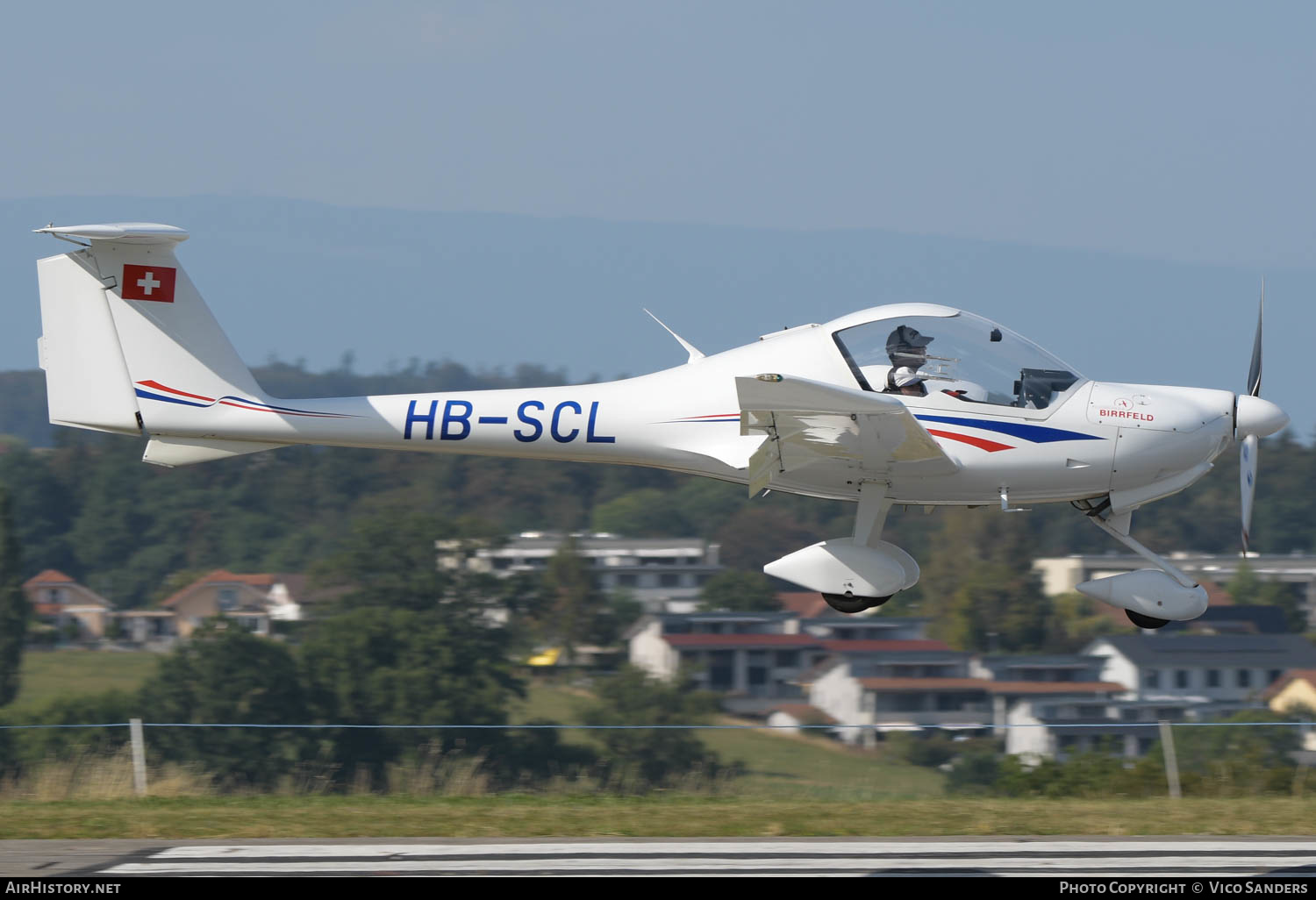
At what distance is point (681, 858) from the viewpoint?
9.69 m

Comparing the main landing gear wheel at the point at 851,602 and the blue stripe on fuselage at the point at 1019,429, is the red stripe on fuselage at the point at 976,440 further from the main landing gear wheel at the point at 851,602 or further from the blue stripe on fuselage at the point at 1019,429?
the main landing gear wheel at the point at 851,602

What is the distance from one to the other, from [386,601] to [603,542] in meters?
27.2

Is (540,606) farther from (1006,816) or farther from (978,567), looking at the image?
(1006,816)

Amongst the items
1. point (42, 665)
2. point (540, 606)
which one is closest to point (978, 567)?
point (540, 606)

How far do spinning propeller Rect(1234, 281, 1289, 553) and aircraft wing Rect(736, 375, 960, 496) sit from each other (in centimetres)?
235

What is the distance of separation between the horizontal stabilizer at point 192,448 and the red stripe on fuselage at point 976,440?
17.6 ft

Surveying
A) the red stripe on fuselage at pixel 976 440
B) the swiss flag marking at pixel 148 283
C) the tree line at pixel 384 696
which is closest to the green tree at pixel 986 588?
the tree line at pixel 384 696

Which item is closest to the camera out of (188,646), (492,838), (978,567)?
(492,838)

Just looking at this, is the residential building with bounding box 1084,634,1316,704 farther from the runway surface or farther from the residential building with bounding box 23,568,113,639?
the runway surface

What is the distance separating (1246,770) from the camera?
17.3 meters

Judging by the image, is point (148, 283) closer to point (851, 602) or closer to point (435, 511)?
point (851, 602)

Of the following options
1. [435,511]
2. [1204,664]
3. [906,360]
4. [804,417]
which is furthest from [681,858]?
[435,511]

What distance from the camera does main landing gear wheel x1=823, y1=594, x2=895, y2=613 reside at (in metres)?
11.6

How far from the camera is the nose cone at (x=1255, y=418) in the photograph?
11.8 m
